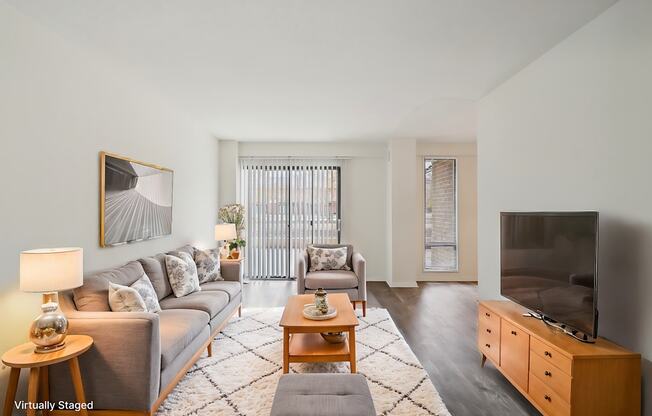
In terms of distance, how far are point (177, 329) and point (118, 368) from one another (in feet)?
1.66

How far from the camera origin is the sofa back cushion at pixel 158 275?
3.24 m

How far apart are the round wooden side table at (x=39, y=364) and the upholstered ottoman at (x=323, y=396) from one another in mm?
1165

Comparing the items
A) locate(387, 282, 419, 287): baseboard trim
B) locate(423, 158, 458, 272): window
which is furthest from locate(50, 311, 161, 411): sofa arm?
locate(423, 158, 458, 272): window

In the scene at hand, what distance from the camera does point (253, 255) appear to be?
6.36 metres

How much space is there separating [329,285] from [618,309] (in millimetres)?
2909

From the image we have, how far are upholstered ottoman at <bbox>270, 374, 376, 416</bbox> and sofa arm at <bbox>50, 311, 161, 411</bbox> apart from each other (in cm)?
85

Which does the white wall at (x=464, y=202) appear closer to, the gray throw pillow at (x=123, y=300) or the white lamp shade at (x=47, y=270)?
the gray throw pillow at (x=123, y=300)

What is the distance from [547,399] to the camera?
206 centimetres

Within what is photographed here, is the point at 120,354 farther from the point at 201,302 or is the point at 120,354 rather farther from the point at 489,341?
the point at 489,341

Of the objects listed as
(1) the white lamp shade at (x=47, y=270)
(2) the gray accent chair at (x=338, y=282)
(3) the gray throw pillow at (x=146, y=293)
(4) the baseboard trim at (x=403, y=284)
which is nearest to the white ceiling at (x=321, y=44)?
(1) the white lamp shade at (x=47, y=270)

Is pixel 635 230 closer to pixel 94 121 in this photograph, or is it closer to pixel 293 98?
pixel 293 98

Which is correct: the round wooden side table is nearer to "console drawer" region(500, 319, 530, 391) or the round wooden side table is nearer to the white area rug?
the white area rug

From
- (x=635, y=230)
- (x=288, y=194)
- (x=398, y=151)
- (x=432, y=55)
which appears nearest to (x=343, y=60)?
(x=432, y=55)

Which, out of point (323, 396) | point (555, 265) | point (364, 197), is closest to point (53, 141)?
point (323, 396)
